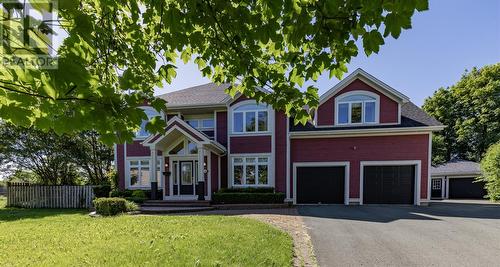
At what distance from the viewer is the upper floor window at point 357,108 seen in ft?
49.6

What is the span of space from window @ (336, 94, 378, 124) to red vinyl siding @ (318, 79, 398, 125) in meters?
0.33

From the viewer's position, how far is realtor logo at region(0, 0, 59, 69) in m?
1.64

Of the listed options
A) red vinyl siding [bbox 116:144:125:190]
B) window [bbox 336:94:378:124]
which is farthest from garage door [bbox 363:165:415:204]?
red vinyl siding [bbox 116:144:125:190]

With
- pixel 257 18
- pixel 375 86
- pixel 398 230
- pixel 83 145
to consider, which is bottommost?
pixel 398 230

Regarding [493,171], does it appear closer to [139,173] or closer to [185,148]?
[185,148]

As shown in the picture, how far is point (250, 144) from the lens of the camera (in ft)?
51.1

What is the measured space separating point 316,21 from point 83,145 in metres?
24.5

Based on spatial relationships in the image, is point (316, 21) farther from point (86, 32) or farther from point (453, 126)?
point (453, 126)

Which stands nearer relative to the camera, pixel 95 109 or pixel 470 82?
pixel 95 109

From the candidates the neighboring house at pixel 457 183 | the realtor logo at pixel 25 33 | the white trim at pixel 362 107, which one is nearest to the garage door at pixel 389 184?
the white trim at pixel 362 107

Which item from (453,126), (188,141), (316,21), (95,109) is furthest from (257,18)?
(453,126)

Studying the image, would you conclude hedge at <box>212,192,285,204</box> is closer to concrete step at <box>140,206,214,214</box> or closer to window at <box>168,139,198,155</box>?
concrete step at <box>140,206,214,214</box>

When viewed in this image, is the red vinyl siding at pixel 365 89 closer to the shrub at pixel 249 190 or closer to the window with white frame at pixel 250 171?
the window with white frame at pixel 250 171

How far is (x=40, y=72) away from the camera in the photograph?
5.55 feet
